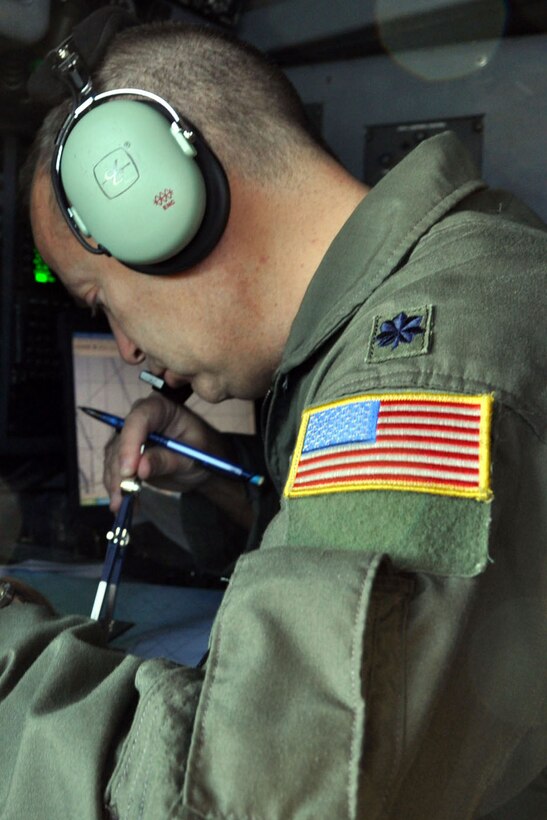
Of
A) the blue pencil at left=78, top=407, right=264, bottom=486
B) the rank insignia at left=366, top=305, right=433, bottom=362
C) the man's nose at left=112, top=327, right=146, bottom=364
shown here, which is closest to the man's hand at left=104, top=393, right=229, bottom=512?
the blue pencil at left=78, top=407, right=264, bottom=486

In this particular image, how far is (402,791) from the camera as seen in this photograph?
1.65 ft

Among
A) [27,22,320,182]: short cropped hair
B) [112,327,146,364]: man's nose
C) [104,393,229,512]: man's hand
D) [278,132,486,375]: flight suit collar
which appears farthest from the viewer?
[104,393,229,512]: man's hand

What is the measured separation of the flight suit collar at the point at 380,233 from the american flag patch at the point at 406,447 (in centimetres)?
24

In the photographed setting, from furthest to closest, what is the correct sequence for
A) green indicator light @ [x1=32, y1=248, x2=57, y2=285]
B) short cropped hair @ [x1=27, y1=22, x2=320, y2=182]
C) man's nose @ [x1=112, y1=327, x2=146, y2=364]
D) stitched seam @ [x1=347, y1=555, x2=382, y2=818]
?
green indicator light @ [x1=32, y1=248, x2=57, y2=285] < man's nose @ [x1=112, y1=327, x2=146, y2=364] < short cropped hair @ [x1=27, y1=22, x2=320, y2=182] < stitched seam @ [x1=347, y1=555, x2=382, y2=818]

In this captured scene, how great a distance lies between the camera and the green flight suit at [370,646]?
46cm

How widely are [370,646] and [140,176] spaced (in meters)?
0.53

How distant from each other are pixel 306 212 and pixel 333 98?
635 millimetres

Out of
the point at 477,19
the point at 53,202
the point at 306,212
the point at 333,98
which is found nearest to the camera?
the point at 306,212

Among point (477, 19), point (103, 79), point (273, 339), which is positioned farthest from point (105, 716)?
point (477, 19)

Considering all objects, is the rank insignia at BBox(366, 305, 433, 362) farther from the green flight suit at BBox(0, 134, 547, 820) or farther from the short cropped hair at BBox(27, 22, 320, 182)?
the short cropped hair at BBox(27, 22, 320, 182)

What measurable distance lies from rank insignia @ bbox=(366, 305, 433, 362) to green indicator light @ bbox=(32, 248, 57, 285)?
0.98 metres

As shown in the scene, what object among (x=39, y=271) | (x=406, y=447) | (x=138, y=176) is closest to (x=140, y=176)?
(x=138, y=176)

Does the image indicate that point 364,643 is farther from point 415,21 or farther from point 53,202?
point 415,21

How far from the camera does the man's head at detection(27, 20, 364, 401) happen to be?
34.6 inches
